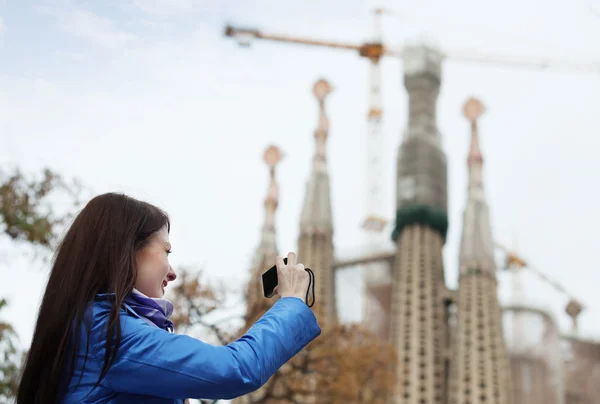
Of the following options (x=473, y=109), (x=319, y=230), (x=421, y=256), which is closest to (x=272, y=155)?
(x=319, y=230)

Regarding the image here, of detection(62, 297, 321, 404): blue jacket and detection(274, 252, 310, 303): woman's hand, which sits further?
detection(274, 252, 310, 303): woman's hand

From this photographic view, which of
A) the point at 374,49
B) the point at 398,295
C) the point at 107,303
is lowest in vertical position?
the point at 107,303

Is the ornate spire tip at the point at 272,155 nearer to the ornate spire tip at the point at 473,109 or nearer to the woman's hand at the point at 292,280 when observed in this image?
the ornate spire tip at the point at 473,109

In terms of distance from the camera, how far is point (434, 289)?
51.8 metres

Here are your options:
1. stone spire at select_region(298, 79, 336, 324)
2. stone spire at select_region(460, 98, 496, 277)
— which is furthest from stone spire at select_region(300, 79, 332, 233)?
stone spire at select_region(460, 98, 496, 277)

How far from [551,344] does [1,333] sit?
5268cm

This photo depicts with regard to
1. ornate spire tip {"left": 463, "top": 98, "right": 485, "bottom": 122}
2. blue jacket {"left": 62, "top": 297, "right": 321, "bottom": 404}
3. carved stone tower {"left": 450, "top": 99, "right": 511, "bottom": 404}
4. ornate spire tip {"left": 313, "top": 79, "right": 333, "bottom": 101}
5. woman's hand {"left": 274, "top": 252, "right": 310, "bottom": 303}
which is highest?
ornate spire tip {"left": 313, "top": 79, "right": 333, "bottom": 101}

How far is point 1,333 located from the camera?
7.96 m

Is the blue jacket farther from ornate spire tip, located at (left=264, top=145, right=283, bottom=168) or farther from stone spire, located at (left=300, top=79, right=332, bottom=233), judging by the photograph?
ornate spire tip, located at (left=264, top=145, right=283, bottom=168)

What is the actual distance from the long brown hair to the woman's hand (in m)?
0.31

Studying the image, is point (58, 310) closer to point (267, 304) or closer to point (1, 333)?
point (1, 333)

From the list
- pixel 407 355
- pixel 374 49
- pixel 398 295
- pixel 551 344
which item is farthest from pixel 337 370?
pixel 374 49

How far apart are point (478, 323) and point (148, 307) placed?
155ft

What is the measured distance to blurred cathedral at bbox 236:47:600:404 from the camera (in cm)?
4762
